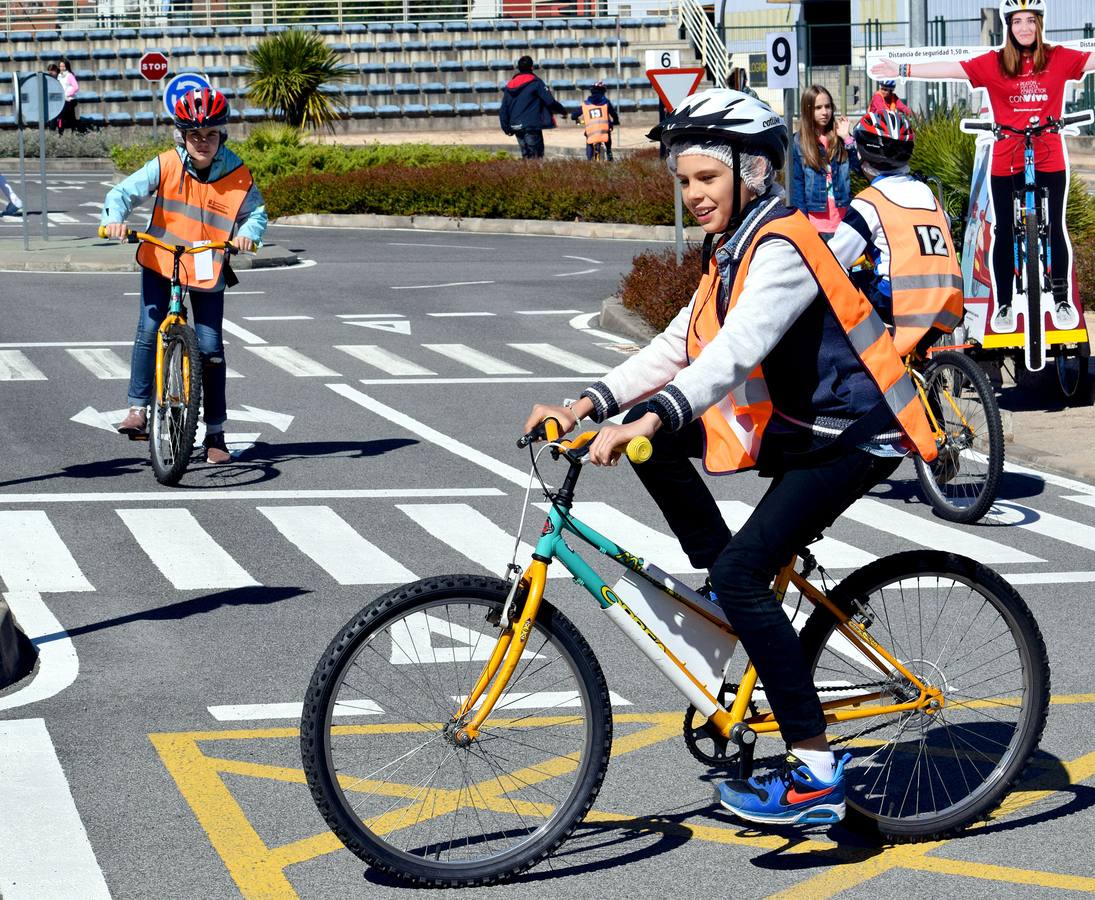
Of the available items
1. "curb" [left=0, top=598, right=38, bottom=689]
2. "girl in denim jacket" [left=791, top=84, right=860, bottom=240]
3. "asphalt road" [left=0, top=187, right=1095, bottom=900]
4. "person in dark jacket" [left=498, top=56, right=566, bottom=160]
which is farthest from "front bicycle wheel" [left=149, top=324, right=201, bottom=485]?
"person in dark jacket" [left=498, top=56, right=566, bottom=160]

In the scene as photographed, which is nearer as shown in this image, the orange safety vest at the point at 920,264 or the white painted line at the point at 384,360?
the orange safety vest at the point at 920,264

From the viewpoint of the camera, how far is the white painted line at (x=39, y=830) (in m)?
4.86

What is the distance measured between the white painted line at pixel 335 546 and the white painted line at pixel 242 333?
24.0 feet

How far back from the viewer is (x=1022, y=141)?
12.4 m

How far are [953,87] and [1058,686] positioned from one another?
30293 mm

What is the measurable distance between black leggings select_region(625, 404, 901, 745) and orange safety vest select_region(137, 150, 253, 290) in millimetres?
6597

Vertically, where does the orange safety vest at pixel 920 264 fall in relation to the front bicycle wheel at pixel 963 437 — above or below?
above

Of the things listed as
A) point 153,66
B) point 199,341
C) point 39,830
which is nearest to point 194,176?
point 199,341

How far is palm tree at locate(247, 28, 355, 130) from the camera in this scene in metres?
49.1

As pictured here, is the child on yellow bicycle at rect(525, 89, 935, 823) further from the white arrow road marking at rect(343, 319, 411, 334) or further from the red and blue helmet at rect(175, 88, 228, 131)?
the white arrow road marking at rect(343, 319, 411, 334)

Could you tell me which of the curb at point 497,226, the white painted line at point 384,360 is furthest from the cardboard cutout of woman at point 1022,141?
the curb at point 497,226

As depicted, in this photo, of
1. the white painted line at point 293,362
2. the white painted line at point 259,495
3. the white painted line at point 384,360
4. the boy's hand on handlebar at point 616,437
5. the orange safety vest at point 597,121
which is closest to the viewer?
the boy's hand on handlebar at point 616,437

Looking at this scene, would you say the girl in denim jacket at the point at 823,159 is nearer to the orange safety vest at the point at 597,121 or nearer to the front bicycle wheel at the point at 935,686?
the front bicycle wheel at the point at 935,686

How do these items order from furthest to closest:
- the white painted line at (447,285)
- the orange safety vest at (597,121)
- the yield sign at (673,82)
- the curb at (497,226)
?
the orange safety vest at (597,121) → the curb at (497,226) → the white painted line at (447,285) → the yield sign at (673,82)
